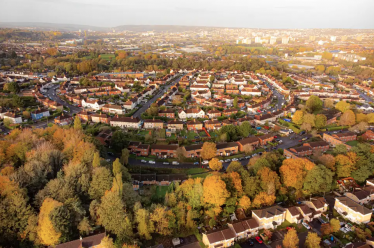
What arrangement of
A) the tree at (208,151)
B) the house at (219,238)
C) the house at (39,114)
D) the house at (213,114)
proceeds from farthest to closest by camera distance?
the house at (213,114) → the house at (39,114) → the tree at (208,151) → the house at (219,238)

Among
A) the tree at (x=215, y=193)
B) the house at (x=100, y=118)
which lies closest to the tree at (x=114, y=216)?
the tree at (x=215, y=193)

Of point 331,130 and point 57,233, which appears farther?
point 331,130

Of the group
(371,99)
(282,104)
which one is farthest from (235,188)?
(371,99)

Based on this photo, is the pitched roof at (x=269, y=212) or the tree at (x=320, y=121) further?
the tree at (x=320, y=121)

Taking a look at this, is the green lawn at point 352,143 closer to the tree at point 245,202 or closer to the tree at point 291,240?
the tree at point 245,202

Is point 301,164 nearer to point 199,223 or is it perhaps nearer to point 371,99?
point 199,223

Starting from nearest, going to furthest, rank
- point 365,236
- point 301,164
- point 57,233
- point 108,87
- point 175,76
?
point 57,233, point 365,236, point 301,164, point 108,87, point 175,76

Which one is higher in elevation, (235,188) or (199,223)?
(235,188)
